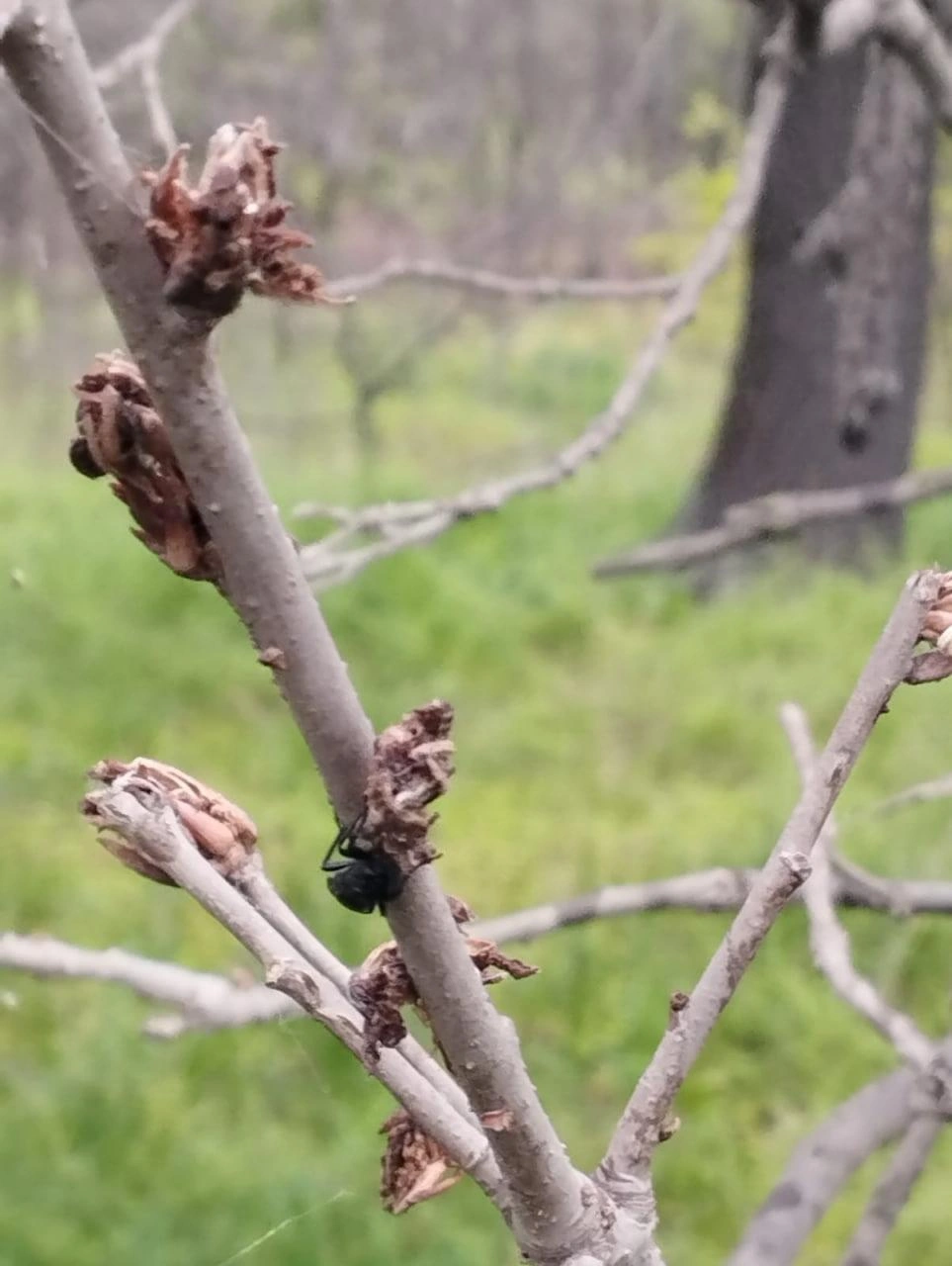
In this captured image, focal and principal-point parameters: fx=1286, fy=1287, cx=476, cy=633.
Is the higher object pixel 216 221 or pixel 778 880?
pixel 216 221

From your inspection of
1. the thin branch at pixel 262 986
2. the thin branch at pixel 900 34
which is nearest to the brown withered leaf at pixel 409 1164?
the thin branch at pixel 262 986

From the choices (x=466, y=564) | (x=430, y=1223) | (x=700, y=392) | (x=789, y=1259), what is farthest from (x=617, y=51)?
(x=789, y=1259)

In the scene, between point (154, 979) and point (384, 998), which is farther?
point (154, 979)

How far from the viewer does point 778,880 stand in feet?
1.18

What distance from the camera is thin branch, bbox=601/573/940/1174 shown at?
33cm

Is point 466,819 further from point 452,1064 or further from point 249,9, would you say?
point 249,9

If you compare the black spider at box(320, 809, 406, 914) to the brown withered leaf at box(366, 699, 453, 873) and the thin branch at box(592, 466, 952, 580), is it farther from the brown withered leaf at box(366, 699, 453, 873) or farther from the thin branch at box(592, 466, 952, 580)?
the thin branch at box(592, 466, 952, 580)

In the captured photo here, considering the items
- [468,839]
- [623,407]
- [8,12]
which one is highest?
[8,12]

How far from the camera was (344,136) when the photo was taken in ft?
15.9

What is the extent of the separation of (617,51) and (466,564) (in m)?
3.74

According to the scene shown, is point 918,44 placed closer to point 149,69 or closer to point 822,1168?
point 149,69

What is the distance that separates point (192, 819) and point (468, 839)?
193 cm

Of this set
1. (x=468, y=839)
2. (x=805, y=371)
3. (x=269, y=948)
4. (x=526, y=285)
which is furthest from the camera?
(x=805, y=371)

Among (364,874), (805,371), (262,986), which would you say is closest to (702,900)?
(262,986)
